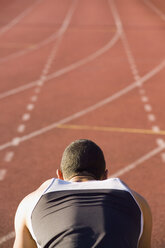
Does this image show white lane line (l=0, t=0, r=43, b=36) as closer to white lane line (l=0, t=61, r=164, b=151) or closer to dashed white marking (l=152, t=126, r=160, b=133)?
white lane line (l=0, t=61, r=164, b=151)

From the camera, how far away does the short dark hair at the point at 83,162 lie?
260 cm

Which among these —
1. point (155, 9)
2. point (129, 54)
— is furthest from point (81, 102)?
point (155, 9)

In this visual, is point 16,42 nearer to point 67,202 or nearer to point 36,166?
point 36,166

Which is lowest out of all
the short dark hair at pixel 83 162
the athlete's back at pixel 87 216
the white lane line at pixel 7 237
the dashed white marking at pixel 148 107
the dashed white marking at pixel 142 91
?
the dashed white marking at pixel 148 107

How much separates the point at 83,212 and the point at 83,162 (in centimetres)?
43

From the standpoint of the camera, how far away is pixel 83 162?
260 centimetres

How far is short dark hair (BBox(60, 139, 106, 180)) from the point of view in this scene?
8.54 ft

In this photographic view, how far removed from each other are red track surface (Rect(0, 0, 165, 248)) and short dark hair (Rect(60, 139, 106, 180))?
1.88 metres

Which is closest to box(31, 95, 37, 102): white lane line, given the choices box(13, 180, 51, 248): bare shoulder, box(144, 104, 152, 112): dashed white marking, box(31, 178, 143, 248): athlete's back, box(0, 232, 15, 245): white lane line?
box(144, 104, 152, 112): dashed white marking

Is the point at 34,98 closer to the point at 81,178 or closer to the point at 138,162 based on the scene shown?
the point at 138,162

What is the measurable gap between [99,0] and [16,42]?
44.0ft

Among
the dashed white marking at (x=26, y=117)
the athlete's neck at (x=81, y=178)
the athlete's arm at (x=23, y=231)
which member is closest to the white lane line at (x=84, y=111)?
the dashed white marking at (x=26, y=117)

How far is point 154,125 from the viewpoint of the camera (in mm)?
7195

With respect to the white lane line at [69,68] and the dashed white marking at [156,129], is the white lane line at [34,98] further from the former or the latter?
the dashed white marking at [156,129]
